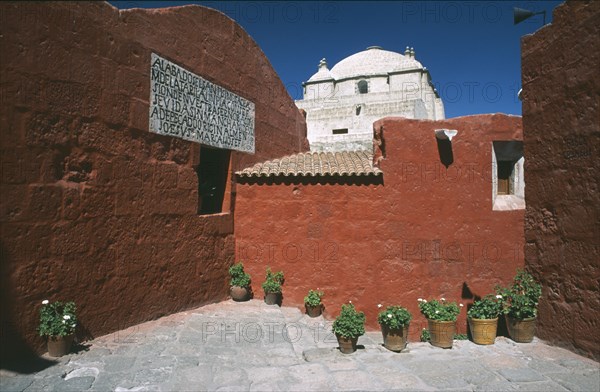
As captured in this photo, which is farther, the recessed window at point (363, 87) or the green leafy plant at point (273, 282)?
the recessed window at point (363, 87)

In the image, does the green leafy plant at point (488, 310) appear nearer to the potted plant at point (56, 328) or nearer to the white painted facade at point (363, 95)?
the potted plant at point (56, 328)

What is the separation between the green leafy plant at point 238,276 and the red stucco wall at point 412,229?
0.89 metres

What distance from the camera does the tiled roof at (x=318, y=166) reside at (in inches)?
308

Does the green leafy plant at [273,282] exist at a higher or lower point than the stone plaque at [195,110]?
lower

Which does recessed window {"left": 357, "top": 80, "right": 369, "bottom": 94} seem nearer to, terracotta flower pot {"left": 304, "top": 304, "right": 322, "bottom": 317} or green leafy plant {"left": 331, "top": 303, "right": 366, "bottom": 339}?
terracotta flower pot {"left": 304, "top": 304, "right": 322, "bottom": 317}

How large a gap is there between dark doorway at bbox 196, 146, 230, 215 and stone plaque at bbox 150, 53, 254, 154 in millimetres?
338

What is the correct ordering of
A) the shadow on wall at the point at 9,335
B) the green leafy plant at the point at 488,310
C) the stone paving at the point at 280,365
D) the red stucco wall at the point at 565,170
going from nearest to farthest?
1. the stone paving at the point at 280,365
2. the shadow on wall at the point at 9,335
3. the red stucco wall at the point at 565,170
4. the green leafy plant at the point at 488,310

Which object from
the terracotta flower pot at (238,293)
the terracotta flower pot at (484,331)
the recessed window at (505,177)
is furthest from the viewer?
the terracotta flower pot at (238,293)

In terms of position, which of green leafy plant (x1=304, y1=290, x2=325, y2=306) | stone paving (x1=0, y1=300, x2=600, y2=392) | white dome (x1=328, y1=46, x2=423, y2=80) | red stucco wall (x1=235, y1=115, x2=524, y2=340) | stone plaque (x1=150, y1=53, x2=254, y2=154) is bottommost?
stone paving (x1=0, y1=300, x2=600, y2=392)

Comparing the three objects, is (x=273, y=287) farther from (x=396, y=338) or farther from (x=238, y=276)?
(x=396, y=338)

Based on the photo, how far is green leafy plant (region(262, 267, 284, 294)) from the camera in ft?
25.4

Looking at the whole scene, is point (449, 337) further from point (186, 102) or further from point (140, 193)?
point (186, 102)

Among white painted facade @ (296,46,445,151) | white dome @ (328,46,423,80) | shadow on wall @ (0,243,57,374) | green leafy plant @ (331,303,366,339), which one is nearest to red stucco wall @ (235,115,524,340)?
green leafy plant @ (331,303,366,339)

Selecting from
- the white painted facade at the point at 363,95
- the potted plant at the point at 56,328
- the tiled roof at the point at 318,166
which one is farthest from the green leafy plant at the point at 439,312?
the white painted facade at the point at 363,95
